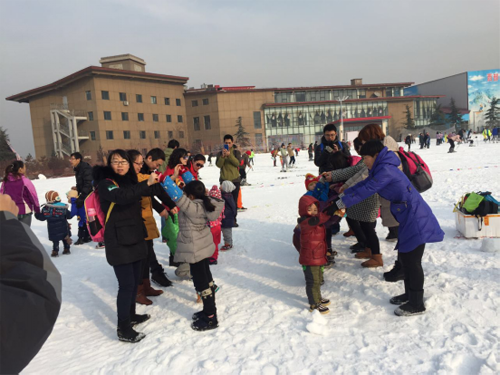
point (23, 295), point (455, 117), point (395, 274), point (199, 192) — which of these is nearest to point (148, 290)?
point (199, 192)

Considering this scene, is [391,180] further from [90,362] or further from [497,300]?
[90,362]

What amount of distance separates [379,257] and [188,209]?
9.06 feet

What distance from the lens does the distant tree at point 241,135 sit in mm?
57500

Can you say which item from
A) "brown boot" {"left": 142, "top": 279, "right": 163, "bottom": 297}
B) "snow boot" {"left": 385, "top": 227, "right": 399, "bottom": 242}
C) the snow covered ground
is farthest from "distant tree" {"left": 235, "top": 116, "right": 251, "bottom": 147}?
"brown boot" {"left": 142, "top": 279, "right": 163, "bottom": 297}

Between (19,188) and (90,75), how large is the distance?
49866mm

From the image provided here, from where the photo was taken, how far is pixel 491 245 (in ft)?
14.3

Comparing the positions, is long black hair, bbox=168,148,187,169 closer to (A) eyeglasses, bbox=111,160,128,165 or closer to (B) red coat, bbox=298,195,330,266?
(A) eyeglasses, bbox=111,160,128,165

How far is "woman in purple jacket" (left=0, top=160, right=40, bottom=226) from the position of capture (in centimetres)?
583

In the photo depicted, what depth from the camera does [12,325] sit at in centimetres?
89

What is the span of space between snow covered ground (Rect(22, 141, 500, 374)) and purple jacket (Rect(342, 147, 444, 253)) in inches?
30.8

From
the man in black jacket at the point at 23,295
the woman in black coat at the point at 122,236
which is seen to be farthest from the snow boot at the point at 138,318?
the man in black jacket at the point at 23,295

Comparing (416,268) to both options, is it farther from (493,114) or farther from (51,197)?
(493,114)

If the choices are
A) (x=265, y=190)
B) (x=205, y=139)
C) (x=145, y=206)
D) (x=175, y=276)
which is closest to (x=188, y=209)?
(x=145, y=206)

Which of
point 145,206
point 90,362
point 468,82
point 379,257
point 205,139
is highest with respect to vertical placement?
point 468,82
